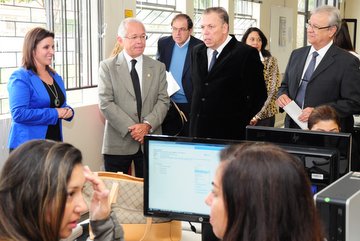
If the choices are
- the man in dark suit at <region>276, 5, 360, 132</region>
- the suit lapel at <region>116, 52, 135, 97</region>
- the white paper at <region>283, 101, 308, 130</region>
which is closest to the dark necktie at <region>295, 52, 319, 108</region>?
the man in dark suit at <region>276, 5, 360, 132</region>

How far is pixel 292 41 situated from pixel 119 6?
18.4 feet

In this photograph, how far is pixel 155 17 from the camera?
5.66 metres

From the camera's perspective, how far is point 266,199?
1.12 metres

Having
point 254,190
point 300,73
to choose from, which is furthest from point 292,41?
point 254,190

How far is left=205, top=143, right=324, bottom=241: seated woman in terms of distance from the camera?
1123 mm

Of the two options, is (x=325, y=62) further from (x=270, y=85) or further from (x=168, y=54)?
(x=270, y=85)

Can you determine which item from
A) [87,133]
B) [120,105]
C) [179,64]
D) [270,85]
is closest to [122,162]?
[120,105]

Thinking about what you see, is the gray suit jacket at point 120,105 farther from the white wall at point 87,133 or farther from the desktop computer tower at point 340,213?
the desktop computer tower at point 340,213

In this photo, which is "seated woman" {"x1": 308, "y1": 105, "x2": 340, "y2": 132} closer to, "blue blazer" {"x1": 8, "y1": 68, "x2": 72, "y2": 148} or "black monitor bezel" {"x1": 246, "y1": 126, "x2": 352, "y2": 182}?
"black monitor bezel" {"x1": 246, "y1": 126, "x2": 352, "y2": 182}

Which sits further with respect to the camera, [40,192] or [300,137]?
[300,137]

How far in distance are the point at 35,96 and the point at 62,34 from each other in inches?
41.7

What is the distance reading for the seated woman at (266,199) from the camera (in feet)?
3.68

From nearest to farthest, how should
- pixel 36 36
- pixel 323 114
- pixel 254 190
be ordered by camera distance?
pixel 254 190, pixel 323 114, pixel 36 36

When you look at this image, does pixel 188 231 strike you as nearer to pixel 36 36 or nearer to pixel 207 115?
pixel 207 115
